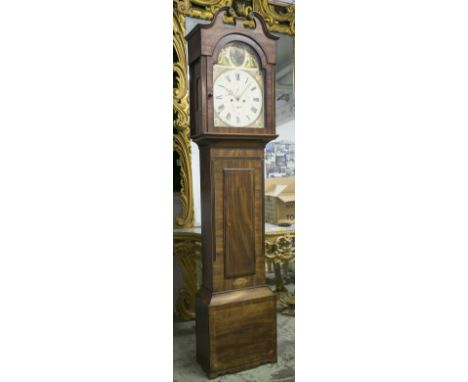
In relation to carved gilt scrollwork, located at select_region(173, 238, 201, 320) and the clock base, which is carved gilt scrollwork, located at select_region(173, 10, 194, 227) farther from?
the clock base

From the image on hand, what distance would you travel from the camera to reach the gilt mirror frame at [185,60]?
172 cm

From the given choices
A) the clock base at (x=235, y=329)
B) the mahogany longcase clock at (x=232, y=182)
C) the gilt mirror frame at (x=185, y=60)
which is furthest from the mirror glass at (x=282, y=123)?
the clock base at (x=235, y=329)

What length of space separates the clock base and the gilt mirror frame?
493 mm

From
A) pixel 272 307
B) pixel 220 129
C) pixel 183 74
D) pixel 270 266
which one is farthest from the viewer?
pixel 270 266

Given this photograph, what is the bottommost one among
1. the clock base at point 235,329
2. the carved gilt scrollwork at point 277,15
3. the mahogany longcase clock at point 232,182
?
the clock base at point 235,329

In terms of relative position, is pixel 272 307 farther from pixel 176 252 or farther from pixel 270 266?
pixel 176 252

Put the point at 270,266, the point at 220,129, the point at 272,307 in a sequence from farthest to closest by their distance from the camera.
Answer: the point at 270,266 → the point at 272,307 → the point at 220,129

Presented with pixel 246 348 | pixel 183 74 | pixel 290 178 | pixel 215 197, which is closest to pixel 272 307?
pixel 246 348

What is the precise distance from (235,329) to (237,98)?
80 cm

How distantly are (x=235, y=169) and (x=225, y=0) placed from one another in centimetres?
85

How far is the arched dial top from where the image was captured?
1.31 metres

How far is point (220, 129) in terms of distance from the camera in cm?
132

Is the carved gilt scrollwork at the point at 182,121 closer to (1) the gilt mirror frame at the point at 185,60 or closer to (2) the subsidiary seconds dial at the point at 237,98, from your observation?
(1) the gilt mirror frame at the point at 185,60

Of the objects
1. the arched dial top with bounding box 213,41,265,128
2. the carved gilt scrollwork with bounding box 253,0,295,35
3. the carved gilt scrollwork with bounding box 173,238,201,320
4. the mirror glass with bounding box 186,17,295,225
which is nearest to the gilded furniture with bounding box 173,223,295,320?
the carved gilt scrollwork with bounding box 173,238,201,320
